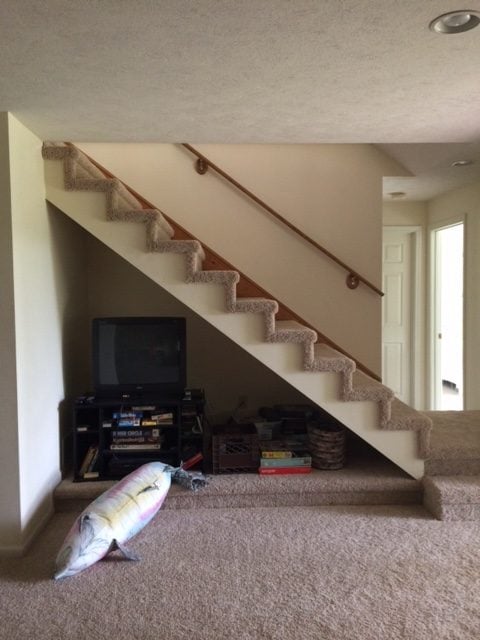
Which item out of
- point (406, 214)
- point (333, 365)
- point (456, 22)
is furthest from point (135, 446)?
point (406, 214)

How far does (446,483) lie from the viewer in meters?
2.89

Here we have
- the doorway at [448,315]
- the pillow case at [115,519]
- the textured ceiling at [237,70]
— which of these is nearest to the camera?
the textured ceiling at [237,70]

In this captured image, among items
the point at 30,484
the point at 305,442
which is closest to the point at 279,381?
the point at 305,442

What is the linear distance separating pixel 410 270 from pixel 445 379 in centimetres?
242

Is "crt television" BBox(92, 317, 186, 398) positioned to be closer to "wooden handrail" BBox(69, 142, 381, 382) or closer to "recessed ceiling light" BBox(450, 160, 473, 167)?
"wooden handrail" BBox(69, 142, 381, 382)

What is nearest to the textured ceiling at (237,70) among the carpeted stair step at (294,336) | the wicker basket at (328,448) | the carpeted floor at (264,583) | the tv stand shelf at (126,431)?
the carpeted stair step at (294,336)

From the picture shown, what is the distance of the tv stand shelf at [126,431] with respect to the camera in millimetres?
3115

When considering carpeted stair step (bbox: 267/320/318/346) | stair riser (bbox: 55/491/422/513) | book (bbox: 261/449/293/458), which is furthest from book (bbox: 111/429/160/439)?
carpeted stair step (bbox: 267/320/318/346)

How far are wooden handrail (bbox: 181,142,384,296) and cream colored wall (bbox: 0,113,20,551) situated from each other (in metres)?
1.59

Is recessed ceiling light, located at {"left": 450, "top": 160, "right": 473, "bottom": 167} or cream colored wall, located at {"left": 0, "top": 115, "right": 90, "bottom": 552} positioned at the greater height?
recessed ceiling light, located at {"left": 450, "top": 160, "right": 473, "bottom": 167}

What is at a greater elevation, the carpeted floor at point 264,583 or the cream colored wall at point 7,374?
the cream colored wall at point 7,374

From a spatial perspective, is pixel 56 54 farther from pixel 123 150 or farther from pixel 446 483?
pixel 446 483

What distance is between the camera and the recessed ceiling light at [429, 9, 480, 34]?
1614mm

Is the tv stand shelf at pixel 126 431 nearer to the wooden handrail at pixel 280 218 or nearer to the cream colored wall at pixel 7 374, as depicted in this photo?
the cream colored wall at pixel 7 374
